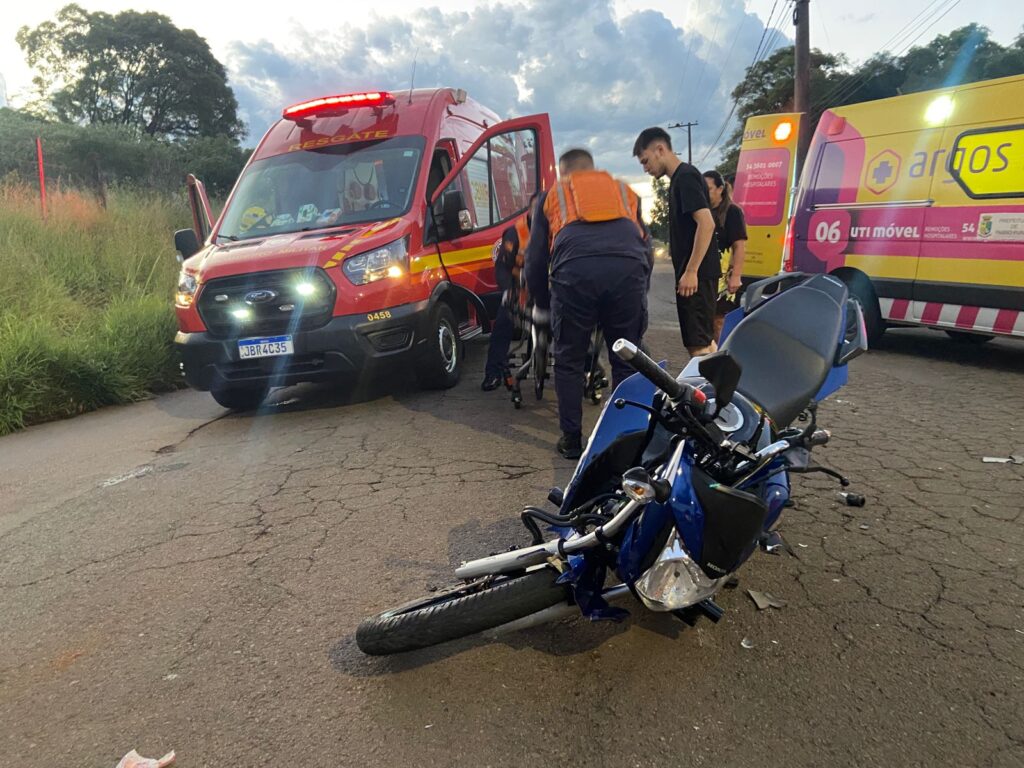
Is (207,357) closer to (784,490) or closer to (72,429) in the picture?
(72,429)

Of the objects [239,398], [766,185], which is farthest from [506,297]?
[766,185]

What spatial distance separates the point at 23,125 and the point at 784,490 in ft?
82.8

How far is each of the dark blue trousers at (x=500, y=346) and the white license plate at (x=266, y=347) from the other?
1.64m

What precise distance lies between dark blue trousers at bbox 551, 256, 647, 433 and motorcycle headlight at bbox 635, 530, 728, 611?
203cm

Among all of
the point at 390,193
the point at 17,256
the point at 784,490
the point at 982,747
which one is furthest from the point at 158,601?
the point at 17,256

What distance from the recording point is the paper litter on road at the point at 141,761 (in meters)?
1.94

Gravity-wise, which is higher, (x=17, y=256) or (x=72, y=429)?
(x=17, y=256)

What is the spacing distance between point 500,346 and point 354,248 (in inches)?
57.9

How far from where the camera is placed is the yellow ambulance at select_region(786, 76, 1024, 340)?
6000 mm

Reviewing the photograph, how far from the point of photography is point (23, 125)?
20594 mm

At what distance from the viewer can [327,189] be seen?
6074 millimetres

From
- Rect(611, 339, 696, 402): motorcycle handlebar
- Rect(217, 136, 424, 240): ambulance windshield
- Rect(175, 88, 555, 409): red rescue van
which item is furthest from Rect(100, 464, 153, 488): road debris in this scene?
Rect(611, 339, 696, 402): motorcycle handlebar

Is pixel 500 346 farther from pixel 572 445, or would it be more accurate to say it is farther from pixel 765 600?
pixel 765 600

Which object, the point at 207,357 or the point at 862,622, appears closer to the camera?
the point at 862,622
